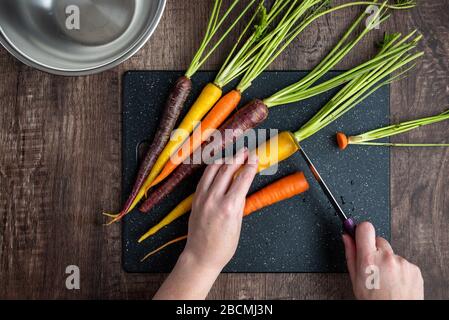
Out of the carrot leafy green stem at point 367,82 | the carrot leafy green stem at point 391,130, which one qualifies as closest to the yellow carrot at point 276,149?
the carrot leafy green stem at point 367,82

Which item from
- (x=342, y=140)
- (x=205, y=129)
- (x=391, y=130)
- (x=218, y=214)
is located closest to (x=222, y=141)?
(x=205, y=129)

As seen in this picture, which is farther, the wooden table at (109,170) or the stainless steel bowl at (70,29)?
the wooden table at (109,170)

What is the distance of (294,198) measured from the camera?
1216 millimetres

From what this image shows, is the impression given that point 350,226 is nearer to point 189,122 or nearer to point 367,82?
point 367,82

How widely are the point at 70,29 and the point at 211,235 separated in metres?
0.61

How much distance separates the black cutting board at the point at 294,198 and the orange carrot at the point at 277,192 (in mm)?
33

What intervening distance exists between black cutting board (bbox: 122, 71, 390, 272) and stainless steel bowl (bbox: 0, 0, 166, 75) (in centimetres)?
12

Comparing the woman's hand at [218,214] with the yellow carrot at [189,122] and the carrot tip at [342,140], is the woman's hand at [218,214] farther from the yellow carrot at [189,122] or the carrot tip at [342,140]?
the carrot tip at [342,140]

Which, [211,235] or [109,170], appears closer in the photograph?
[211,235]

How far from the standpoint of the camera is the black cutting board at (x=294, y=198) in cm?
121

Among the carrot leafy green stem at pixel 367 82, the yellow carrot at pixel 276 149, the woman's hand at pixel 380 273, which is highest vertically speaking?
the carrot leafy green stem at pixel 367 82

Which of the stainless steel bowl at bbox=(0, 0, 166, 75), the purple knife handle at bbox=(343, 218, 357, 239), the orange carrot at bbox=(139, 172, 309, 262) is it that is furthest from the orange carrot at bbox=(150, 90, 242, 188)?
the purple knife handle at bbox=(343, 218, 357, 239)

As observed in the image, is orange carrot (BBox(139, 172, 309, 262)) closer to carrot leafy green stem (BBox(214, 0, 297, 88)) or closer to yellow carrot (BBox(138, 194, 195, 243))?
yellow carrot (BBox(138, 194, 195, 243))

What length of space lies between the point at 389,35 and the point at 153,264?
836mm
